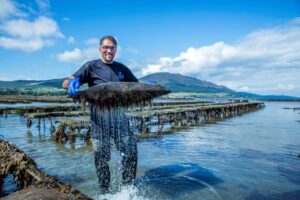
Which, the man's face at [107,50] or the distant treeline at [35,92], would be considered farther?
the distant treeline at [35,92]

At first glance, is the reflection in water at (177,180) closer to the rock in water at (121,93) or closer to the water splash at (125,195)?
the water splash at (125,195)

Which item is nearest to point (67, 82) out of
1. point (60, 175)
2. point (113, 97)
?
point (113, 97)

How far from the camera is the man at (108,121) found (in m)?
5.44

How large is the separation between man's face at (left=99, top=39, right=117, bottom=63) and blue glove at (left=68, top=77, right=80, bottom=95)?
75 centimetres

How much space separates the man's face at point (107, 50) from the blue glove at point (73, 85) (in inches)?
29.6

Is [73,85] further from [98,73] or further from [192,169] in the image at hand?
[192,169]

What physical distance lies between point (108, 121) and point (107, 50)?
1381mm

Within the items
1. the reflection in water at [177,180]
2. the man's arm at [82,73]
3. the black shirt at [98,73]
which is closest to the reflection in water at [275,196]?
the reflection in water at [177,180]

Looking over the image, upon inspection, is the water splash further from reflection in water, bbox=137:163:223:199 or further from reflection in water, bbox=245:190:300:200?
reflection in water, bbox=245:190:300:200

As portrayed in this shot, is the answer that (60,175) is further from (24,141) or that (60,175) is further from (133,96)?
(24,141)

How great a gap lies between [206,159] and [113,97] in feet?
20.1

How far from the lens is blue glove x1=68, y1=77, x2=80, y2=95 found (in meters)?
4.89

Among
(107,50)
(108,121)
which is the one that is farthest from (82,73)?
(108,121)

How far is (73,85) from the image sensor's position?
4.96 meters
